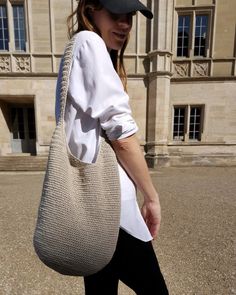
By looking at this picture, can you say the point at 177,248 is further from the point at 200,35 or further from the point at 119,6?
the point at 200,35

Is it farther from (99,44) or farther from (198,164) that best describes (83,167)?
(198,164)

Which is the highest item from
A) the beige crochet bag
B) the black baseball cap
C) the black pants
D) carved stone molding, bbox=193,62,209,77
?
carved stone molding, bbox=193,62,209,77

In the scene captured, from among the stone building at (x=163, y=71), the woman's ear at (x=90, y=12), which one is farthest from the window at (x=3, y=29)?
the woman's ear at (x=90, y=12)

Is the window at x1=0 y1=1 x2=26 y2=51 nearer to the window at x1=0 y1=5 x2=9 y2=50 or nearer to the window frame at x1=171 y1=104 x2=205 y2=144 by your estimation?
the window at x1=0 y1=5 x2=9 y2=50

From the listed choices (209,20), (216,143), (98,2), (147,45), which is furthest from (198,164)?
(98,2)

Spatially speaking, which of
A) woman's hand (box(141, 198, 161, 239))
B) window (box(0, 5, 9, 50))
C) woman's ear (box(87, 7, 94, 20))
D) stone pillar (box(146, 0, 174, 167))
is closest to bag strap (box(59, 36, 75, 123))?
woman's ear (box(87, 7, 94, 20))

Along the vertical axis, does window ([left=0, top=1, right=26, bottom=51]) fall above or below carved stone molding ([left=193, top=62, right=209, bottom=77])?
above

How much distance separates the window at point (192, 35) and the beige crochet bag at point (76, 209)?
1204cm

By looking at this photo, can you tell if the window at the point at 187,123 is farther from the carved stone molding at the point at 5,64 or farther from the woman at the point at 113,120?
the woman at the point at 113,120

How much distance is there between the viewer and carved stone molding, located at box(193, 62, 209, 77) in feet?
36.0

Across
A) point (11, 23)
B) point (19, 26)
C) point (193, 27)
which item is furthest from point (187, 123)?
point (11, 23)

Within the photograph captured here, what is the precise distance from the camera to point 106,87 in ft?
2.74

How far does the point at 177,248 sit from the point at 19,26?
40.6ft

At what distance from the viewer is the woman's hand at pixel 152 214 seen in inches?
41.9
